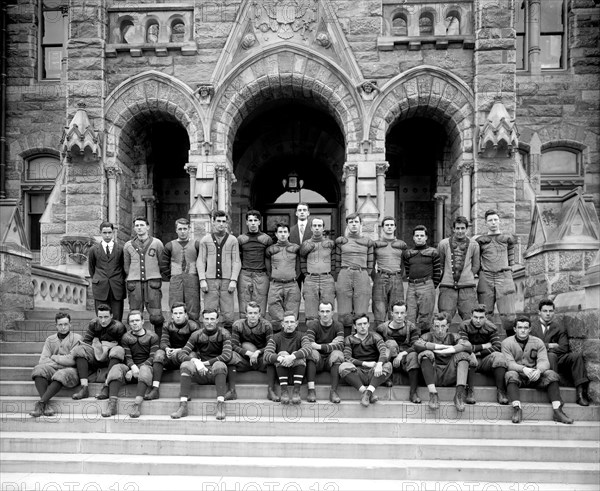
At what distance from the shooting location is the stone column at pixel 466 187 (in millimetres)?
11891

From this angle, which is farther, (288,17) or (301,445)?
(288,17)

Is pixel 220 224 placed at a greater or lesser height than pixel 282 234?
greater

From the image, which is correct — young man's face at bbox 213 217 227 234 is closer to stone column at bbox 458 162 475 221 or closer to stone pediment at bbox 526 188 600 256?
stone pediment at bbox 526 188 600 256

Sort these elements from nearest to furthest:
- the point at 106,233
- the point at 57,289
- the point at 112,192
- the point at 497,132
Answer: the point at 106,233 < the point at 57,289 < the point at 497,132 < the point at 112,192

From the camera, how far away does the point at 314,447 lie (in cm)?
646

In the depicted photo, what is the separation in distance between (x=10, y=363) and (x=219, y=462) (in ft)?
11.7

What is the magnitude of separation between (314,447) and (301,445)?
13 centimetres

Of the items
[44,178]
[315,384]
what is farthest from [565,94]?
[44,178]

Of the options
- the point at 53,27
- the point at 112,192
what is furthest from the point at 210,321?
the point at 53,27

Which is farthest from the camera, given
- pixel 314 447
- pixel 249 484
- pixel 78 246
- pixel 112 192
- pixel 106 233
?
pixel 112 192

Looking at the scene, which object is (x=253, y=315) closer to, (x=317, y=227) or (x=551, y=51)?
(x=317, y=227)

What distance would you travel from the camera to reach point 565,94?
13961 millimetres

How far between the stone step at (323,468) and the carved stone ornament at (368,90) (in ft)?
24.6

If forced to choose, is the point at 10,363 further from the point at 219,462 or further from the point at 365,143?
the point at 365,143
